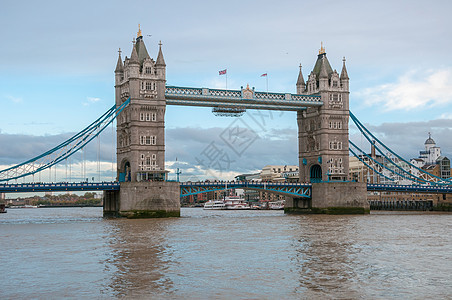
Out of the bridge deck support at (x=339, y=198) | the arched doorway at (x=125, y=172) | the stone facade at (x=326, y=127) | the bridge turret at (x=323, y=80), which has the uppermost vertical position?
the bridge turret at (x=323, y=80)

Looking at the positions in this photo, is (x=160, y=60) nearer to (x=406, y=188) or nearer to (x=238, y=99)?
(x=238, y=99)

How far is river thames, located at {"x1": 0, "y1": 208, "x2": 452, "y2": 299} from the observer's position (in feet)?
76.2

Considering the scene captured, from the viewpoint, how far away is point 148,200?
230 feet

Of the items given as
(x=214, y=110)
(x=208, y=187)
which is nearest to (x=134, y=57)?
(x=214, y=110)

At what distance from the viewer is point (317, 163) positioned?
285 feet

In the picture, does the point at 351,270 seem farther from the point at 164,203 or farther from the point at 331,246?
the point at 164,203

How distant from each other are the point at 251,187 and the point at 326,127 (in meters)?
14.6

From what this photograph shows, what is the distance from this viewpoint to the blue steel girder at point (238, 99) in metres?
76.1

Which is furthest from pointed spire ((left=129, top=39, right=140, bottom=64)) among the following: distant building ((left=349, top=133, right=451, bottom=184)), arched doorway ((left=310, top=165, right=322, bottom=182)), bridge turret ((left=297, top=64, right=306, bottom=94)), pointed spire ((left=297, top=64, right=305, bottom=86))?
distant building ((left=349, top=133, right=451, bottom=184))

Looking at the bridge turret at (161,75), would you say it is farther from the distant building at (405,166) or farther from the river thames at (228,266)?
the distant building at (405,166)

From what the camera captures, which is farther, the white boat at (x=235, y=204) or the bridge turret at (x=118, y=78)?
the white boat at (x=235, y=204)

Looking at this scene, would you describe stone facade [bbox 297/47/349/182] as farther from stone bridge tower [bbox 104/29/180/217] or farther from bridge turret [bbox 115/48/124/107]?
bridge turret [bbox 115/48/124/107]

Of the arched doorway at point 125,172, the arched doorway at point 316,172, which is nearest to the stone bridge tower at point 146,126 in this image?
the arched doorway at point 125,172

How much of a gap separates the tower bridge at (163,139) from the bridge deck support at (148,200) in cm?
12
